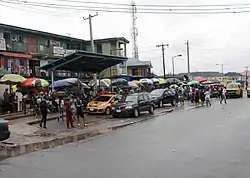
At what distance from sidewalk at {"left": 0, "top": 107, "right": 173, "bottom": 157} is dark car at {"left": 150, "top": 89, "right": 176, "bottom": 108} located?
11.3m

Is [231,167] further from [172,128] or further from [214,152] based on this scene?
[172,128]

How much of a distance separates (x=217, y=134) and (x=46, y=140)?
674cm

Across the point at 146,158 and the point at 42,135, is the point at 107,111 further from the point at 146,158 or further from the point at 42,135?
the point at 146,158

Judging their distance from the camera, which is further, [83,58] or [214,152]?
[83,58]

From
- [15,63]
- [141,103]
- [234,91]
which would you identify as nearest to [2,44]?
[15,63]

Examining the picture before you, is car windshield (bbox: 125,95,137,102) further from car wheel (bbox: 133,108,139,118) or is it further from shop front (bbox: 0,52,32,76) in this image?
shop front (bbox: 0,52,32,76)

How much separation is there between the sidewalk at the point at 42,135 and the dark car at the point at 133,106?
228 centimetres

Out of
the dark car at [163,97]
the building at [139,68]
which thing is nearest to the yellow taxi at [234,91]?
the dark car at [163,97]

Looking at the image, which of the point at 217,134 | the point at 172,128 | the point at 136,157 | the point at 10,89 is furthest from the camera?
the point at 10,89

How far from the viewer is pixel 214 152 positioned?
38.5ft

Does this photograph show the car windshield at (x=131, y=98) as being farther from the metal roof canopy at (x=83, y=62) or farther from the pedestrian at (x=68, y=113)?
the pedestrian at (x=68, y=113)

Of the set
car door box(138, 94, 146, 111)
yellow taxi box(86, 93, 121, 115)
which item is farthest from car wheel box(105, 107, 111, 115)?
car door box(138, 94, 146, 111)

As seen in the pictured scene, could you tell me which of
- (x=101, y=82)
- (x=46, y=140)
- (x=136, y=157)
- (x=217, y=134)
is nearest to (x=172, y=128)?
(x=217, y=134)

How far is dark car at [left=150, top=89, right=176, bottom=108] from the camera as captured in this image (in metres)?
34.6
